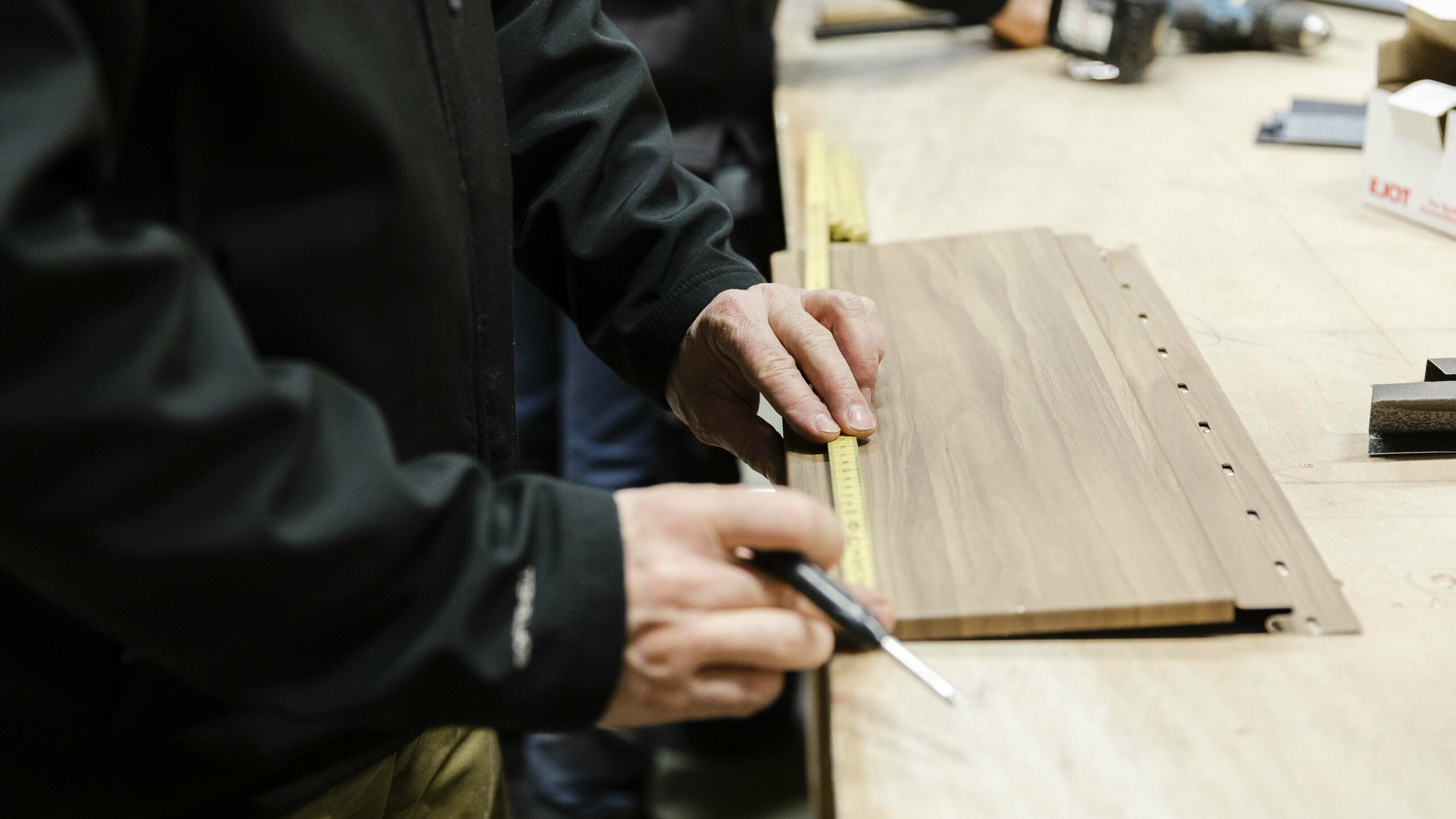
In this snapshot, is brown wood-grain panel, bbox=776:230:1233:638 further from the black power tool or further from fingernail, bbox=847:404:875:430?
the black power tool

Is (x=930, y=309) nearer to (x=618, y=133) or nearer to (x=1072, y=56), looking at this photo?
(x=618, y=133)

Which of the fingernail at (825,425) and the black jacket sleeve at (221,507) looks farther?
the fingernail at (825,425)

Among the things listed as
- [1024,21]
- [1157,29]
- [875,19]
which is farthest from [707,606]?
[875,19]

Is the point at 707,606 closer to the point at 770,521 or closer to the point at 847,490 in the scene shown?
the point at 770,521

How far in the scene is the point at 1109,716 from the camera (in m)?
0.67

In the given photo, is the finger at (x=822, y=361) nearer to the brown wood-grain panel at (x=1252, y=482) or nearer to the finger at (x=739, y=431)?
the finger at (x=739, y=431)

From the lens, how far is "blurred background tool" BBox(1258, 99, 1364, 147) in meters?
1.66

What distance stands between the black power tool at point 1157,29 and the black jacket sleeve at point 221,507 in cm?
179

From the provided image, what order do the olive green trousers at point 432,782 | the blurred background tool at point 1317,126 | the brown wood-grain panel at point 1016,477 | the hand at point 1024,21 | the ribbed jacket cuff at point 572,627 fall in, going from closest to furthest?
the ribbed jacket cuff at point 572,627 < the brown wood-grain panel at point 1016,477 < the olive green trousers at point 432,782 < the blurred background tool at point 1317,126 < the hand at point 1024,21

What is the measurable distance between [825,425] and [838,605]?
0.26m

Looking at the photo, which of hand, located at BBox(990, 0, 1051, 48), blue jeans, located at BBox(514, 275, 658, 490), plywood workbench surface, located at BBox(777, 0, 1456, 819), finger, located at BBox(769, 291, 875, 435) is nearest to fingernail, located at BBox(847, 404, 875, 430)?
finger, located at BBox(769, 291, 875, 435)

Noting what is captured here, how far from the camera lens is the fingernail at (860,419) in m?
0.91

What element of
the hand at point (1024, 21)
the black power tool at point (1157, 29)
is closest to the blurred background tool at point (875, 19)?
the hand at point (1024, 21)

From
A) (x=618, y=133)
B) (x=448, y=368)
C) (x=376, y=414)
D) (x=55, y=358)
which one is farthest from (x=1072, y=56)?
(x=55, y=358)
